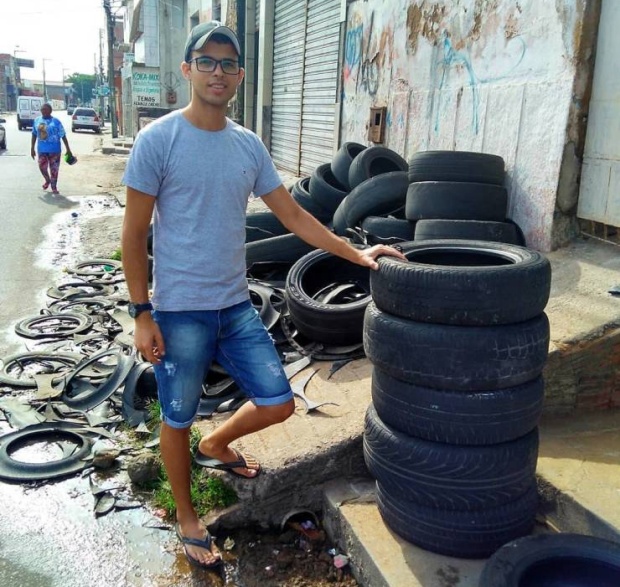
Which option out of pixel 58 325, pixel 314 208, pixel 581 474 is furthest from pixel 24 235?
pixel 581 474

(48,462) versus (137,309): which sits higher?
(137,309)

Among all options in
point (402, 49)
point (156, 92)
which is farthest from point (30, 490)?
point (156, 92)

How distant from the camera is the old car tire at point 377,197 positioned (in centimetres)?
616

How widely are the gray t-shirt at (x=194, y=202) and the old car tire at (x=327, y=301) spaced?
1.65 meters

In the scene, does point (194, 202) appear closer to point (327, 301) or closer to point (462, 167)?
point (327, 301)

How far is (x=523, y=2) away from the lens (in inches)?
217

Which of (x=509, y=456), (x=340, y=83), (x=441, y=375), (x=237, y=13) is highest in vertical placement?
(x=237, y=13)

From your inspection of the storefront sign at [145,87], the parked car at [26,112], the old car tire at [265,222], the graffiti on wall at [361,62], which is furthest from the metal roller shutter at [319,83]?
the parked car at [26,112]

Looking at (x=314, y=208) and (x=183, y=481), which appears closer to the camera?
(x=183, y=481)

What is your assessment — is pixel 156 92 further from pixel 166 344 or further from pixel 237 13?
pixel 166 344

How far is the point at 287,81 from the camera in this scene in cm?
1368

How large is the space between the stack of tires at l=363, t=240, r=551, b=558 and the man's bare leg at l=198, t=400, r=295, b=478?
48 cm

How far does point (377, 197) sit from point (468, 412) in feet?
12.9

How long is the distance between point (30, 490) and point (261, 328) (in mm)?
1783
